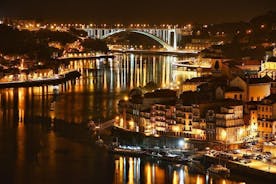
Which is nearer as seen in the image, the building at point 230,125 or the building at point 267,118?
the building at point 230,125

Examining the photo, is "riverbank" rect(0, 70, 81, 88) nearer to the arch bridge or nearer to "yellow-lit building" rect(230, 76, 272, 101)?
"yellow-lit building" rect(230, 76, 272, 101)

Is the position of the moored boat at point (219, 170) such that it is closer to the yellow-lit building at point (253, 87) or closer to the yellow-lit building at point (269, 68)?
the yellow-lit building at point (253, 87)

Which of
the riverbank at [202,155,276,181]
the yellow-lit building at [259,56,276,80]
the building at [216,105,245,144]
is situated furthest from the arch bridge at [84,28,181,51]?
the riverbank at [202,155,276,181]

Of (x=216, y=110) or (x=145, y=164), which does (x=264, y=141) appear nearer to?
(x=216, y=110)

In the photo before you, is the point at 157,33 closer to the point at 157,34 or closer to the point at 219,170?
the point at 157,34

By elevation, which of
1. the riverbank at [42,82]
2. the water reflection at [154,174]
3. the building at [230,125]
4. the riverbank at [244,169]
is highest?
the riverbank at [42,82]

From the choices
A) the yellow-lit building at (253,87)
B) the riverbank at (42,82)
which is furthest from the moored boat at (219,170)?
the riverbank at (42,82)
